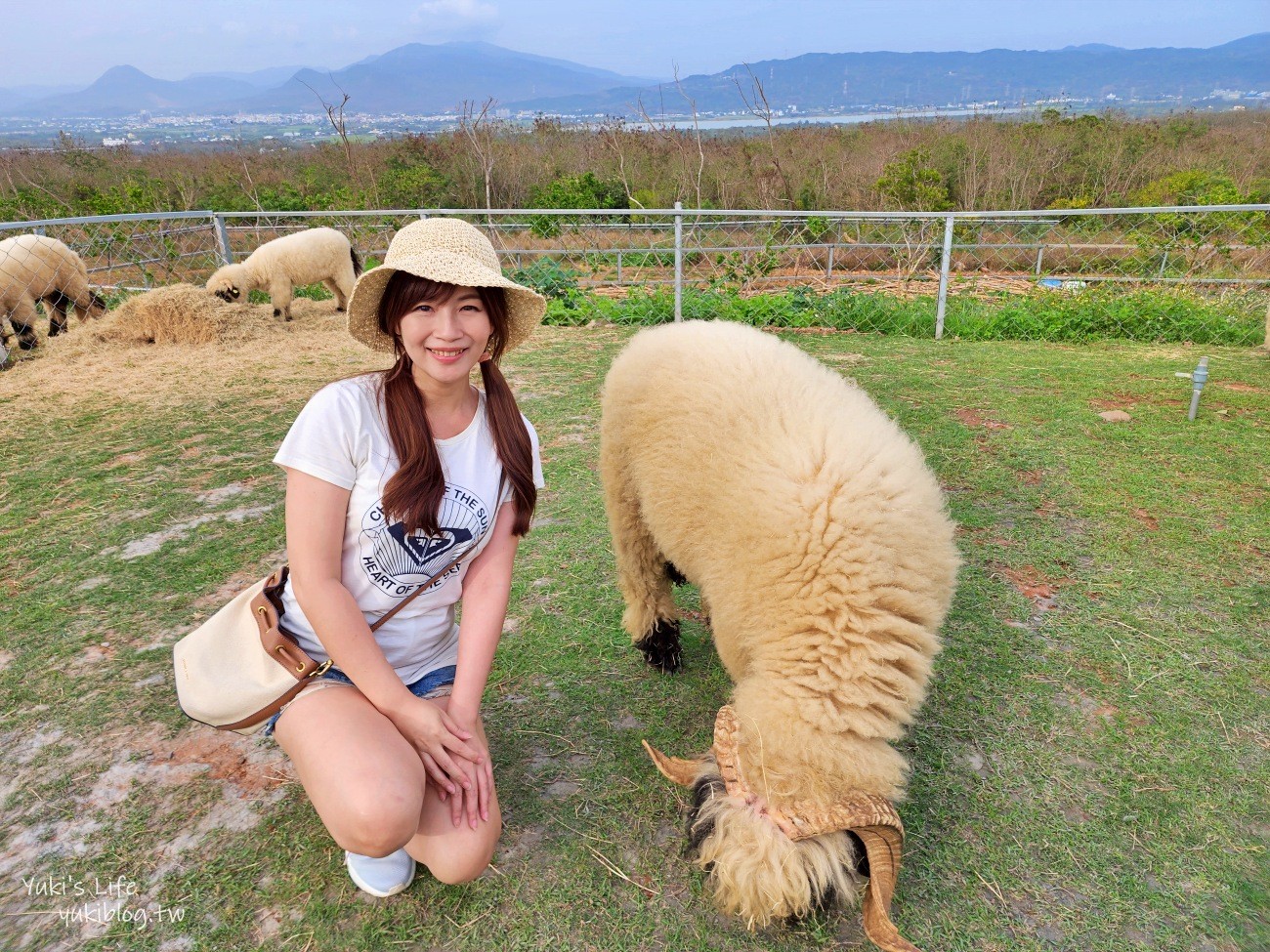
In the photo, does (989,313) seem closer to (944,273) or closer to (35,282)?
(944,273)

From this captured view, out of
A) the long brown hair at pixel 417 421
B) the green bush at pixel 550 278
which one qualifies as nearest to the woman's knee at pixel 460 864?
the long brown hair at pixel 417 421

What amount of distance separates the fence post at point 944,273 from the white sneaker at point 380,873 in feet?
26.4

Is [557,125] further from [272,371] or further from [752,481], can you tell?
[752,481]

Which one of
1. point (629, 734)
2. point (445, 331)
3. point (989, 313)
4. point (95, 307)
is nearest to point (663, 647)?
point (629, 734)

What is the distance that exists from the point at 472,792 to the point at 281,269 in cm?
945

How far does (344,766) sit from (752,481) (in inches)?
52.5

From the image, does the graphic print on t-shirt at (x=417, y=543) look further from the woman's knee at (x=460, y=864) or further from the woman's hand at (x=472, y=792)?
the woman's knee at (x=460, y=864)

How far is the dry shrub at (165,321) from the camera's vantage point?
8289 millimetres

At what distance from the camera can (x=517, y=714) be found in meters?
2.77

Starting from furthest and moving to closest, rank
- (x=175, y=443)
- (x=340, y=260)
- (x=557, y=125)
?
(x=557, y=125)
(x=340, y=260)
(x=175, y=443)

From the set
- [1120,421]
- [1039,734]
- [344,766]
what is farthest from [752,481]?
[1120,421]

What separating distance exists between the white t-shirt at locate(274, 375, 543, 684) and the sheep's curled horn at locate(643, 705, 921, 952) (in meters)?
0.94

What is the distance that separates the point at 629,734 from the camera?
8.80 ft

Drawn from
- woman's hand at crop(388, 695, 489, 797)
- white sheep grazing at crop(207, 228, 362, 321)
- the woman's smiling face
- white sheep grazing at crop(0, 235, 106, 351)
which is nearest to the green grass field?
woman's hand at crop(388, 695, 489, 797)
